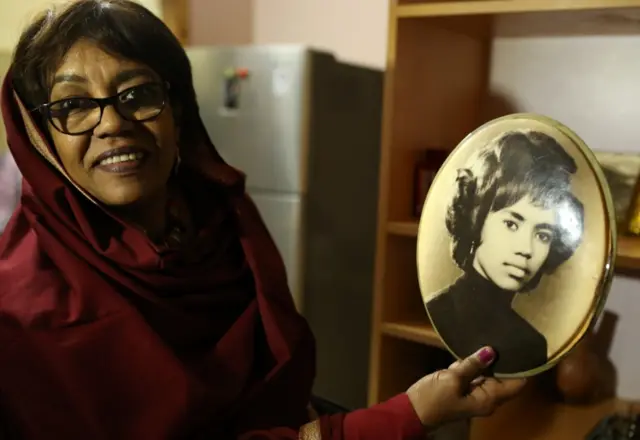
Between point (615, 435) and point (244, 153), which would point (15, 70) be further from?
point (615, 435)

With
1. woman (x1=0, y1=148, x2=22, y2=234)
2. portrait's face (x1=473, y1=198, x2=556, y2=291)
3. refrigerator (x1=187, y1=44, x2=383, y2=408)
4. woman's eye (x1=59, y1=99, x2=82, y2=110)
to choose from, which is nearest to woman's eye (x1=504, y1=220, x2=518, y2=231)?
portrait's face (x1=473, y1=198, x2=556, y2=291)

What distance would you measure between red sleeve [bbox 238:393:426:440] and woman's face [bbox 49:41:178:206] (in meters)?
0.42

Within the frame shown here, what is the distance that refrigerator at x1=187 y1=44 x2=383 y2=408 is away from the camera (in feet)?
5.15

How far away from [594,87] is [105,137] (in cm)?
107

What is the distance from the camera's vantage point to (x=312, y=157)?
159 cm

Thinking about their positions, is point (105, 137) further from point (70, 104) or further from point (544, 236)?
point (544, 236)

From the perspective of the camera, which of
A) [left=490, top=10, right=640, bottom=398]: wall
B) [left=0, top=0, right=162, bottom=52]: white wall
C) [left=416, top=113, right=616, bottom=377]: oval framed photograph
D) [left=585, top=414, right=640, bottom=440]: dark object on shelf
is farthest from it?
[left=0, top=0, right=162, bottom=52]: white wall

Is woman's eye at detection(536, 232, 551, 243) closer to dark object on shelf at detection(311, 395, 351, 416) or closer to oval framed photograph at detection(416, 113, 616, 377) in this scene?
oval framed photograph at detection(416, 113, 616, 377)

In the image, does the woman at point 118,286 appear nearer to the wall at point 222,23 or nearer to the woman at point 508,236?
the woman at point 508,236

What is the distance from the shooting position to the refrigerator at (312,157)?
Answer: 157cm

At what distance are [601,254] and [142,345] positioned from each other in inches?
23.8

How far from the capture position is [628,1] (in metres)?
1.07

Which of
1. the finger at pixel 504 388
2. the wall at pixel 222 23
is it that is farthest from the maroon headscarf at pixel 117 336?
the wall at pixel 222 23

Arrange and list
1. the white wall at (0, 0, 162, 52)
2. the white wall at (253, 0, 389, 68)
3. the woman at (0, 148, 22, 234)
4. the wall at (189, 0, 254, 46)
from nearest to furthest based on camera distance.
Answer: the woman at (0, 148, 22, 234) → the white wall at (253, 0, 389, 68) → the white wall at (0, 0, 162, 52) → the wall at (189, 0, 254, 46)
